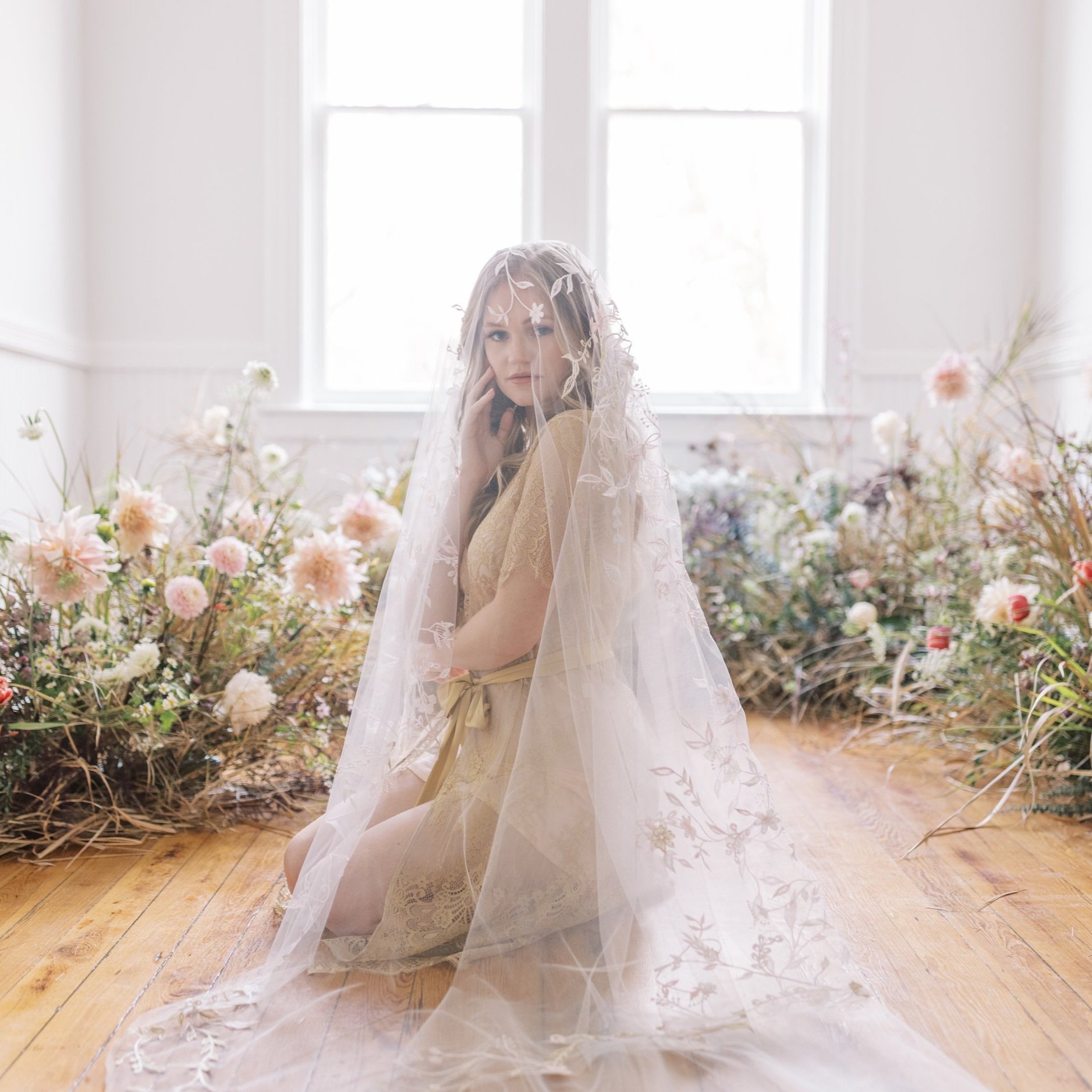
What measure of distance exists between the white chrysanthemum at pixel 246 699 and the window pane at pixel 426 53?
3357 mm

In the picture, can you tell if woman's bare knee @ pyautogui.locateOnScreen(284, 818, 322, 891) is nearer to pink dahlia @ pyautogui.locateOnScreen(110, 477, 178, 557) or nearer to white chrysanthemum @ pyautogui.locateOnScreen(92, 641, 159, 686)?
white chrysanthemum @ pyautogui.locateOnScreen(92, 641, 159, 686)

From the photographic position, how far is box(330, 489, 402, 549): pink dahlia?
2.60 metres

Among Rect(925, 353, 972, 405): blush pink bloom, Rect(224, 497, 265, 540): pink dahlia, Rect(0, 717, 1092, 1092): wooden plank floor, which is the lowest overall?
Rect(0, 717, 1092, 1092): wooden plank floor

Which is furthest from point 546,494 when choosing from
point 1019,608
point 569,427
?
point 1019,608

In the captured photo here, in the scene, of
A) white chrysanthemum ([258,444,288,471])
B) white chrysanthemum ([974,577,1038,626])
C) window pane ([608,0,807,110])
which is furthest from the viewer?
window pane ([608,0,807,110])

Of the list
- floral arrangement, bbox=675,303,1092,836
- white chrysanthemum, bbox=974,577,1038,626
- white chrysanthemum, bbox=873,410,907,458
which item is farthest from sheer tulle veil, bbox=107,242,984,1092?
white chrysanthemum, bbox=873,410,907,458

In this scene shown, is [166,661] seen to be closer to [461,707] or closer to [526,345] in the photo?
[461,707]

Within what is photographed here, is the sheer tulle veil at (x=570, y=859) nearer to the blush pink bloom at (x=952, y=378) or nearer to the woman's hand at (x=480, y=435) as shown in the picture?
the woman's hand at (x=480, y=435)

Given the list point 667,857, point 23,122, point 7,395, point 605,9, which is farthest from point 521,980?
point 605,9

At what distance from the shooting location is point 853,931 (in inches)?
76.2

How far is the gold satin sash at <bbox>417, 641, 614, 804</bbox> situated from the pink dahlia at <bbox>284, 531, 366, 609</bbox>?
1.98ft

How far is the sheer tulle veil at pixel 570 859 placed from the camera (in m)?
1.43

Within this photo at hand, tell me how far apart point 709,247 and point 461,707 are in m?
3.69

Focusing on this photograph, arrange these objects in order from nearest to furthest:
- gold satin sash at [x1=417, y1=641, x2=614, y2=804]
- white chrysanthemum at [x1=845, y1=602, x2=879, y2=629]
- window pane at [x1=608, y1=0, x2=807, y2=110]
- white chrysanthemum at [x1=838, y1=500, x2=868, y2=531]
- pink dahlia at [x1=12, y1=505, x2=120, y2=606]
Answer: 1. gold satin sash at [x1=417, y1=641, x2=614, y2=804]
2. pink dahlia at [x1=12, y1=505, x2=120, y2=606]
3. white chrysanthemum at [x1=845, y1=602, x2=879, y2=629]
4. white chrysanthemum at [x1=838, y1=500, x2=868, y2=531]
5. window pane at [x1=608, y1=0, x2=807, y2=110]
